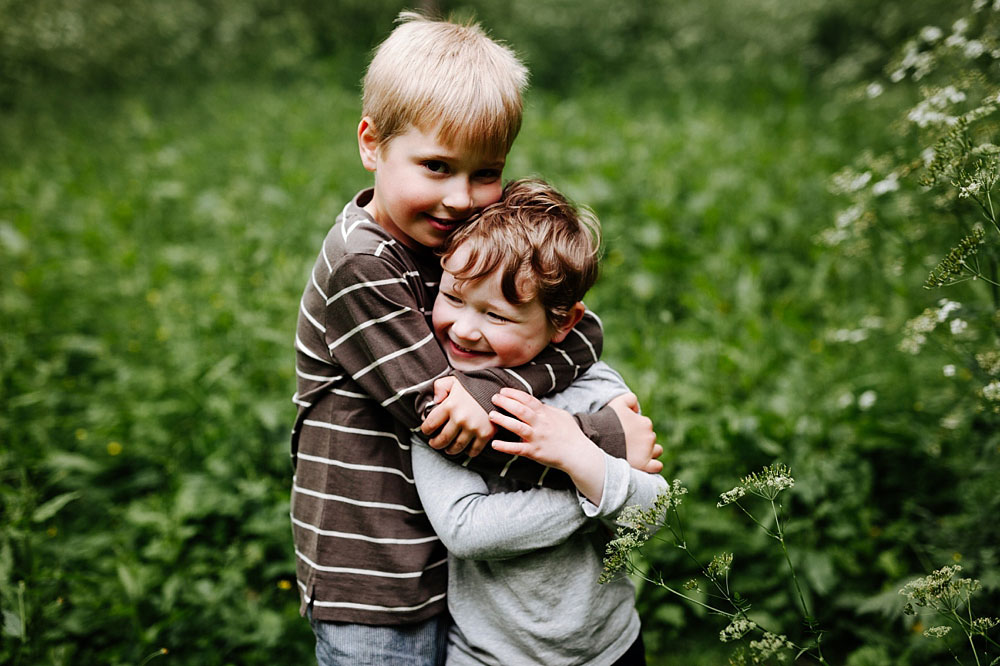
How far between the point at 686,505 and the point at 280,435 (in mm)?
1708

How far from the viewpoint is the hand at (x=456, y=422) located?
160cm

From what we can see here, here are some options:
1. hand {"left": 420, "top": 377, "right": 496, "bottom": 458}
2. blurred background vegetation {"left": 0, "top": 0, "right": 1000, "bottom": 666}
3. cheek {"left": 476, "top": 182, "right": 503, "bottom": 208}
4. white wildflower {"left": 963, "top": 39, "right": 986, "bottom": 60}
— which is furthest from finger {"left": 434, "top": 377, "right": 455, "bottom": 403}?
white wildflower {"left": 963, "top": 39, "right": 986, "bottom": 60}

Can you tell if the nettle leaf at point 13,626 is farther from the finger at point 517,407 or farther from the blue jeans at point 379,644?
the finger at point 517,407

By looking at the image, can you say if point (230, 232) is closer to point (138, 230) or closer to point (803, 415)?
point (138, 230)

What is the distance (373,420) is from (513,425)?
372 mm

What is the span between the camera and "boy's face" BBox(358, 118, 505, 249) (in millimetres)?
1730

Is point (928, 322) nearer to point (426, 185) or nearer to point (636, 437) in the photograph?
point (636, 437)

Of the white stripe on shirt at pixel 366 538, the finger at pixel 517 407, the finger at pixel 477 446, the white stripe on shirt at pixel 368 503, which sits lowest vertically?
the white stripe on shirt at pixel 366 538

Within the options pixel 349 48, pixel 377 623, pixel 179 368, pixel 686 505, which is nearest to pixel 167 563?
pixel 179 368

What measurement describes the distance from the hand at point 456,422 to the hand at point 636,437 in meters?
0.34

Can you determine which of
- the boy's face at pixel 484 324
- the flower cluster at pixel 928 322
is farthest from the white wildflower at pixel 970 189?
the boy's face at pixel 484 324

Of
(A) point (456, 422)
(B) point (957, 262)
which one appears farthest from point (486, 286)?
(B) point (957, 262)

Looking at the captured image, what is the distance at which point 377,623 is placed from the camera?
5.74 ft

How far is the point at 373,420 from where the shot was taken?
1.80 meters
